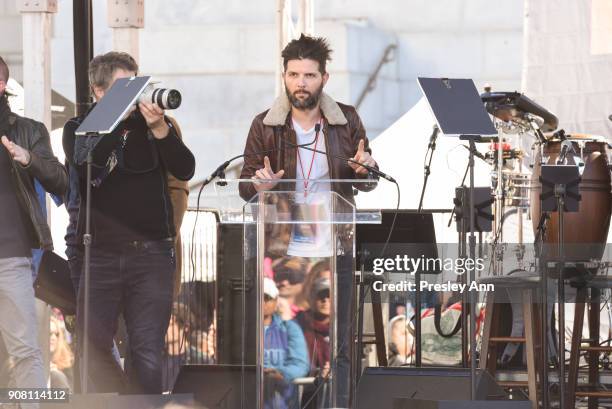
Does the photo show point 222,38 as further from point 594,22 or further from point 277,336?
point 277,336

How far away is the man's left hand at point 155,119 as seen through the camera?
509cm

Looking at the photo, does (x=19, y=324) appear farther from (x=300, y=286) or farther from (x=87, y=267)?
(x=300, y=286)

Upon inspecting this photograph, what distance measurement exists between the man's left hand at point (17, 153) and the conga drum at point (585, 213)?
7.97ft

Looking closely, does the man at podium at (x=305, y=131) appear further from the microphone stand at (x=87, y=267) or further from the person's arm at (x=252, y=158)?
the microphone stand at (x=87, y=267)

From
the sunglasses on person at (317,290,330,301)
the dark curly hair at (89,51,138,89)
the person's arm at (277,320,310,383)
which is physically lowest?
the person's arm at (277,320,310,383)

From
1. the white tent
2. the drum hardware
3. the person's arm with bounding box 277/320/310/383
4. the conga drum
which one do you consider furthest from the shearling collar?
the white tent

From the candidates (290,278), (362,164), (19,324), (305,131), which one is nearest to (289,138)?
(305,131)

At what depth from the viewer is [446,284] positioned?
640 cm

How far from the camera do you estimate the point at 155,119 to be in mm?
5145

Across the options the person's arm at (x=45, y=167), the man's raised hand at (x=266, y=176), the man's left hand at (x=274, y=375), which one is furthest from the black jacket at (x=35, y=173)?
the man's left hand at (x=274, y=375)

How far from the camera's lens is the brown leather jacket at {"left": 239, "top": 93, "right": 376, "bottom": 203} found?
5504 mm

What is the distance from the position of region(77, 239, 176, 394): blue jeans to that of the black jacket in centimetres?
31

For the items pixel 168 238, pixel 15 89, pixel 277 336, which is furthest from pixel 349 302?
pixel 15 89

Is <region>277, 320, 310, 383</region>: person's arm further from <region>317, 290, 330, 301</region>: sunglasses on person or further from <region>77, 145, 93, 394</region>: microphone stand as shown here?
<region>77, 145, 93, 394</region>: microphone stand
